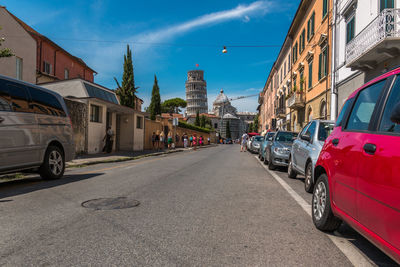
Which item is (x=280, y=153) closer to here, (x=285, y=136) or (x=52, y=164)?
(x=285, y=136)

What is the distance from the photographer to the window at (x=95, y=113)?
61.3ft

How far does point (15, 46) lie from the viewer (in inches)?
837

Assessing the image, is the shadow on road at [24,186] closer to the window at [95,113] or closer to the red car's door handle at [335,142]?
the red car's door handle at [335,142]

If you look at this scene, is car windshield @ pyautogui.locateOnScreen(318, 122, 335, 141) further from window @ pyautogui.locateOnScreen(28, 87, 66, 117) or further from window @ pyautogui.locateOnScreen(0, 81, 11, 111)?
window @ pyautogui.locateOnScreen(0, 81, 11, 111)

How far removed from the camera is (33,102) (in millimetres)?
7121

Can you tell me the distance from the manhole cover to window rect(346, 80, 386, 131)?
335 centimetres

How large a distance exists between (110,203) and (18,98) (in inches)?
131

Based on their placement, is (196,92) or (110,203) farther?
(196,92)

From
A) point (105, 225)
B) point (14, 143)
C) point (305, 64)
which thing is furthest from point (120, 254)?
point (305, 64)

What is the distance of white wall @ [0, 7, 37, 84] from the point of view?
67.3ft

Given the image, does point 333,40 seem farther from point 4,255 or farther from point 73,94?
point 4,255

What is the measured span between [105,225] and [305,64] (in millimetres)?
24830

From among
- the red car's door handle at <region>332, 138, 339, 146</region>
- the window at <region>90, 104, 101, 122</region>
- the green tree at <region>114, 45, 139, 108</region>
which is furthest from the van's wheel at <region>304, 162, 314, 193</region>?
the green tree at <region>114, 45, 139, 108</region>

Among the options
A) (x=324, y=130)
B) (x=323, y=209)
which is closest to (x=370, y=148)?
(x=323, y=209)
